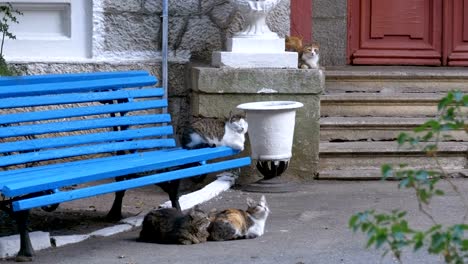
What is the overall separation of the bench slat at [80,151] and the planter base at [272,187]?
3.14ft

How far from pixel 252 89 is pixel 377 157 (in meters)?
1.15

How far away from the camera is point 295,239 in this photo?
6.04 m

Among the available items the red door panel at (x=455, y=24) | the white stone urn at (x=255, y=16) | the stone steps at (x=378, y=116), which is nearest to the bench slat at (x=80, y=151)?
the white stone urn at (x=255, y=16)

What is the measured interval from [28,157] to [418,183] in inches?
126

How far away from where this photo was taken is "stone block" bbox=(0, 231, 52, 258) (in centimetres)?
561

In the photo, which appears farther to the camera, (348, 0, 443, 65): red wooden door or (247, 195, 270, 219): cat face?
(348, 0, 443, 65): red wooden door

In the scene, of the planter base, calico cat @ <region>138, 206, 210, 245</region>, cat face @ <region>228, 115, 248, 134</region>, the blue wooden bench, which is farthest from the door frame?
calico cat @ <region>138, 206, 210, 245</region>

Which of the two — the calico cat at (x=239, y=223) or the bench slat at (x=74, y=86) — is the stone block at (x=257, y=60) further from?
the calico cat at (x=239, y=223)

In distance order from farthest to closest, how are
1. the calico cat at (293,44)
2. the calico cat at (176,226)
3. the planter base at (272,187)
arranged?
1. the calico cat at (293,44)
2. the planter base at (272,187)
3. the calico cat at (176,226)

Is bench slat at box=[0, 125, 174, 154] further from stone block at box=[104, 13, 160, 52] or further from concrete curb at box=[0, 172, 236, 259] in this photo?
stone block at box=[104, 13, 160, 52]

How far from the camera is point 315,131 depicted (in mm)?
7871

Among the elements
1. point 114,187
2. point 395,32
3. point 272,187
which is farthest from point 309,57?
point 114,187

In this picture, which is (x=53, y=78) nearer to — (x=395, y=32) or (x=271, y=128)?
(x=271, y=128)

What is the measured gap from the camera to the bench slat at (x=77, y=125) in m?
6.09
